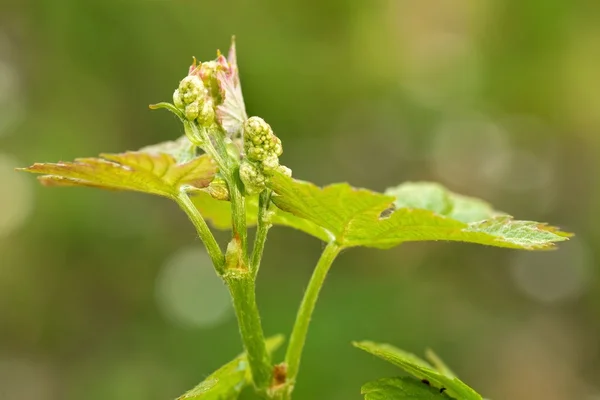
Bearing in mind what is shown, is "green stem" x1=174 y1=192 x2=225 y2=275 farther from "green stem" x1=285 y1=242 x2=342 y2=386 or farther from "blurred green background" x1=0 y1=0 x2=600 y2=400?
"blurred green background" x1=0 y1=0 x2=600 y2=400

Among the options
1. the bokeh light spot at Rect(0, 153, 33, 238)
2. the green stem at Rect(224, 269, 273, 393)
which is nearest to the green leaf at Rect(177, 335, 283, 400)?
the green stem at Rect(224, 269, 273, 393)

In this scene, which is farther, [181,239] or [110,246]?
[181,239]

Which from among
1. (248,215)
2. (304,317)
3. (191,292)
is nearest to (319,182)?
(191,292)

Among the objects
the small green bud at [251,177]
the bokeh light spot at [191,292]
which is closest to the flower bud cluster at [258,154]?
the small green bud at [251,177]

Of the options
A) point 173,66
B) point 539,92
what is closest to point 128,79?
point 173,66

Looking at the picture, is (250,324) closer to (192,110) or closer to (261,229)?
(261,229)

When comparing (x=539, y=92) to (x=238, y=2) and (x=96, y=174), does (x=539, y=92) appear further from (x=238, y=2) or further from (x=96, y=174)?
(x=96, y=174)
